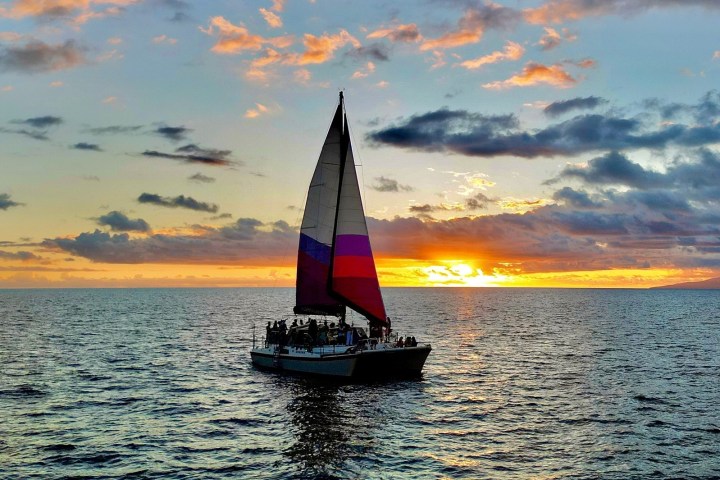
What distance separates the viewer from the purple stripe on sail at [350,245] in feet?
159

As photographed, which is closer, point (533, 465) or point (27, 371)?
point (533, 465)

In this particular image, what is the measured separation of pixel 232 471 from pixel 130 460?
5.18 m

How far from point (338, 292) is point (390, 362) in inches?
266

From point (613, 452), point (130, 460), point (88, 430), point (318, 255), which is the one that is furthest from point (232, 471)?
point (318, 255)

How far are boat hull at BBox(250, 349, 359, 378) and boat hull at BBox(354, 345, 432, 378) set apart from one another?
67cm

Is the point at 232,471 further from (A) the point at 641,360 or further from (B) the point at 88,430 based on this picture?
(A) the point at 641,360

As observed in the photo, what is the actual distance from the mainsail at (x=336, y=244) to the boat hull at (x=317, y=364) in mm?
4583

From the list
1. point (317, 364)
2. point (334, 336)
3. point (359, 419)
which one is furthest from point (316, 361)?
point (359, 419)

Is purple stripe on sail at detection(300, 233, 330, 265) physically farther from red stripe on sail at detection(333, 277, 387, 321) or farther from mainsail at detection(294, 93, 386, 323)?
red stripe on sail at detection(333, 277, 387, 321)

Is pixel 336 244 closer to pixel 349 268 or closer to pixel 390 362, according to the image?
pixel 349 268

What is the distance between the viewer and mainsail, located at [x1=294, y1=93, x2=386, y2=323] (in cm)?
4853

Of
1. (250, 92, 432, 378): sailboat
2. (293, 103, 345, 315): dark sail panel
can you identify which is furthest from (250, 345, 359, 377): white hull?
(293, 103, 345, 315): dark sail panel

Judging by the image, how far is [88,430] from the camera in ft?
109

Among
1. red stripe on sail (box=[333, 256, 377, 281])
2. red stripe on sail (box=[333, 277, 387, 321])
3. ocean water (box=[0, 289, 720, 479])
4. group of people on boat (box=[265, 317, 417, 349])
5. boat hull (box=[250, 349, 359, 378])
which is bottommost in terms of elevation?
ocean water (box=[0, 289, 720, 479])
